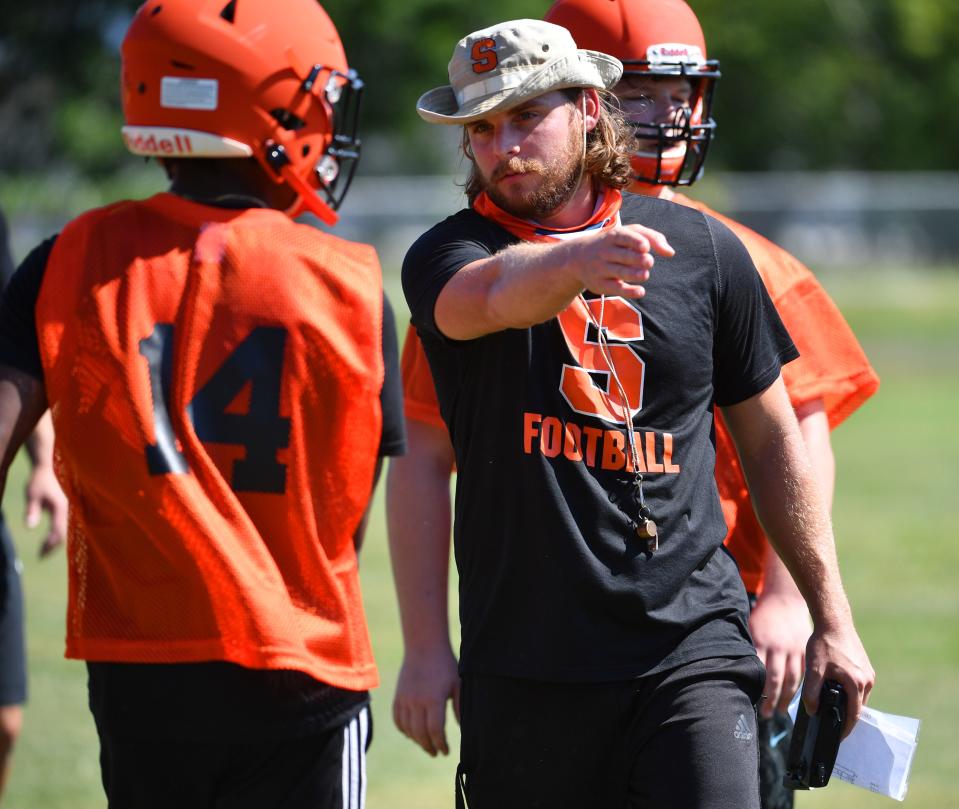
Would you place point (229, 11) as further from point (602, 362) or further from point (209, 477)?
point (602, 362)

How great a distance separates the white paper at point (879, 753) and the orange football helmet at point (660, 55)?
1.56 meters

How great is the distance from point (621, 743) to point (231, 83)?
1866mm

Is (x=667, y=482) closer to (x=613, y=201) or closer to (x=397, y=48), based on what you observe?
(x=613, y=201)

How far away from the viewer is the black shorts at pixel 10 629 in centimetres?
492

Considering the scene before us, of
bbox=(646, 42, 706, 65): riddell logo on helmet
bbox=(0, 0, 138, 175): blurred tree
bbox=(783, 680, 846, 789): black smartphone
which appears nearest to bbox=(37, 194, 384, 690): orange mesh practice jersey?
bbox=(783, 680, 846, 789): black smartphone

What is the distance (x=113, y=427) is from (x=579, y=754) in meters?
1.24

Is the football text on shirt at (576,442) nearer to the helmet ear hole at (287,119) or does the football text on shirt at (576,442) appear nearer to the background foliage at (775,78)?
the helmet ear hole at (287,119)

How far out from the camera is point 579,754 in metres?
3.15

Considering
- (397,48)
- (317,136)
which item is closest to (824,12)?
(397,48)

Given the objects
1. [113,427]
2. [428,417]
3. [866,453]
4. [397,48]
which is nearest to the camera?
[113,427]

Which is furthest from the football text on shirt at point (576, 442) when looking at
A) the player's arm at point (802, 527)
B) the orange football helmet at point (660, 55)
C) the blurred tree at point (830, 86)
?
the blurred tree at point (830, 86)

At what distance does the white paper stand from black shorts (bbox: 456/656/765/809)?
0.31 metres

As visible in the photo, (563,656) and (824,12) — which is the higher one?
(563,656)

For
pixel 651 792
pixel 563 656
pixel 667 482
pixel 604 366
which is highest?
pixel 604 366
